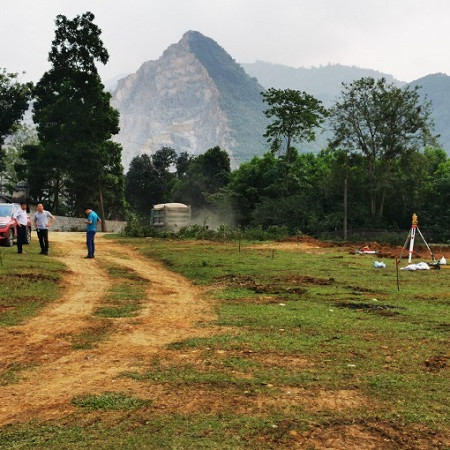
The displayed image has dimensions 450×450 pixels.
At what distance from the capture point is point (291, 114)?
51.0 metres

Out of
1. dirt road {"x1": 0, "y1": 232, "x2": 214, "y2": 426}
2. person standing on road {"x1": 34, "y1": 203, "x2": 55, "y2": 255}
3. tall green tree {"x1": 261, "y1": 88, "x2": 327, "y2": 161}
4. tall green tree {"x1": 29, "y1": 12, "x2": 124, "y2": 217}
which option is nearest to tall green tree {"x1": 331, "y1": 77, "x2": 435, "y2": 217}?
tall green tree {"x1": 261, "y1": 88, "x2": 327, "y2": 161}

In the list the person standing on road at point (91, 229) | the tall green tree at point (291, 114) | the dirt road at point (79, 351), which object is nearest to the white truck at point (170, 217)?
the tall green tree at point (291, 114)

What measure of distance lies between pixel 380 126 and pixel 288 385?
44.7 metres

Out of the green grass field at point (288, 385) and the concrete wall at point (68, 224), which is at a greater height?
the concrete wall at point (68, 224)

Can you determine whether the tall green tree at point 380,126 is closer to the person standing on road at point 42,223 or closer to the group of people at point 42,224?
the group of people at point 42,224

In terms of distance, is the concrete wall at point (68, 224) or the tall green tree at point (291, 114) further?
the concrete wall at point (68, 224)

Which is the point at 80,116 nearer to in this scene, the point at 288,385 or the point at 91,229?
the point at 91,229

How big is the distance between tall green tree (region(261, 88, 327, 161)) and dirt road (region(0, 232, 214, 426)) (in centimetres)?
→ 3921

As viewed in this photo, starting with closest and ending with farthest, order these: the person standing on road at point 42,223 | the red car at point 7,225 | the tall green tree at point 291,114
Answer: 1. the person standing on road at point 42,223
2. the red car at point 7,225
3. the tall green tree at point 291,114

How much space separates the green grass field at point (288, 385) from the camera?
14.4 ft

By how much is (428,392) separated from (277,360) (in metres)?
1.93

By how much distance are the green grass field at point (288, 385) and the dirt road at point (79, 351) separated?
0.30m

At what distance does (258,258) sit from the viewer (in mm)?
22016

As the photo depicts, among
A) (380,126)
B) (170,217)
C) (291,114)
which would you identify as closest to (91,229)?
(170,217)
